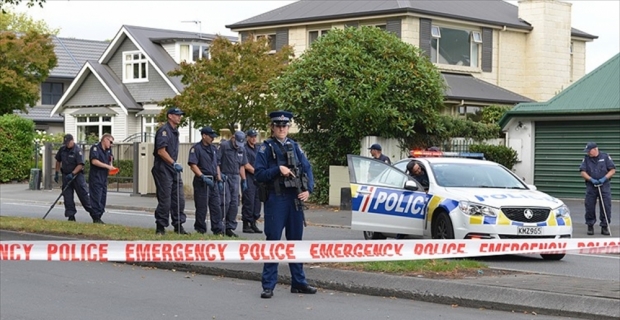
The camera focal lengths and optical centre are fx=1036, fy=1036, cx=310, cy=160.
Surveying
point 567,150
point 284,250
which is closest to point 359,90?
point 567,150

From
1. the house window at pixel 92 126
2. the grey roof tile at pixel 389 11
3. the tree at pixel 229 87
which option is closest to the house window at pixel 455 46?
the grey roof tile at pixel 389 11

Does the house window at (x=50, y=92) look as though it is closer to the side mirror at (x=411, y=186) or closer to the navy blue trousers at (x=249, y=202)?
the navy blue trousers at (x=249, y=202)

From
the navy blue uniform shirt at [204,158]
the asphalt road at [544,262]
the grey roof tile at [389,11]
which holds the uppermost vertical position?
the grey roof tile at [389,11]

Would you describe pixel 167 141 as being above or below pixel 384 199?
above

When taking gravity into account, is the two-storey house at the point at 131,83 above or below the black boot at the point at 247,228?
above

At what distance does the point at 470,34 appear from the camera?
141 feet

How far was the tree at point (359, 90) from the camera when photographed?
2628 centimetres

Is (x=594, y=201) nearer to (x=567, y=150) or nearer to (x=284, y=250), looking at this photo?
(x=567, y=150)

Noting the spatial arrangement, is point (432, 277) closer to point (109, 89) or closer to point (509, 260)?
point (509, 260)

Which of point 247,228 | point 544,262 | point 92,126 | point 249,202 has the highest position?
point 92,126

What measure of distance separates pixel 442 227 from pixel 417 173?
58.9 inches

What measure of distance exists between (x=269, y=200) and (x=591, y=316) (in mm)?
3380

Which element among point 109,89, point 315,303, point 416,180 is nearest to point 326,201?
point 416,180

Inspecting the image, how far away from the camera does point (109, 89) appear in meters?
52.5
